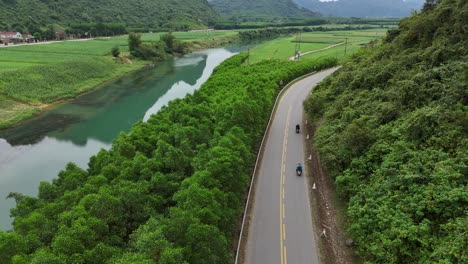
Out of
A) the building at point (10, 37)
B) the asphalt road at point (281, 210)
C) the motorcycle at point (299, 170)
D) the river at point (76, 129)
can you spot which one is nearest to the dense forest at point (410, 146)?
the motorcycle at point (299, 170)

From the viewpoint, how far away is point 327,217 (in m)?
23.7

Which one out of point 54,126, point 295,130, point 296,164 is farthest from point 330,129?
point 54,126

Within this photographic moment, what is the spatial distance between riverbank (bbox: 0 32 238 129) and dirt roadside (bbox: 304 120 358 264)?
4711 cm

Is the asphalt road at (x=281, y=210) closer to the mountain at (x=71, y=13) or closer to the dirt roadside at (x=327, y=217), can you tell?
the dirt roadside at (x=327, y=217)

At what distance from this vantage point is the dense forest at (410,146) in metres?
16.2

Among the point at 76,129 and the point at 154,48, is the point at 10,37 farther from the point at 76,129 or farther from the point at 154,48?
the point at 76,129

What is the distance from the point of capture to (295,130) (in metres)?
39.8

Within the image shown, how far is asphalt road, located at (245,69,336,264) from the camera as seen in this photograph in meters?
20.2

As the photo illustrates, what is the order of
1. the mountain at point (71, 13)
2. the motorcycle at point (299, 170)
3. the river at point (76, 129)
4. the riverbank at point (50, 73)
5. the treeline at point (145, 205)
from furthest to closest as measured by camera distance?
the mountain at point (71, 13) → the riverbank at point (50, 73) → the river at point (76, 129) → the motorcycle at point (299, 170) → the treeline at point (145, 205)

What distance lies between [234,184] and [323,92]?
24047mm

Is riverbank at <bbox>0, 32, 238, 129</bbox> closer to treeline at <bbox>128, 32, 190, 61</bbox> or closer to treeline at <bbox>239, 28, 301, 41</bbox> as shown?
treeline at <bbox>128, 32, 190, 61</bbox>

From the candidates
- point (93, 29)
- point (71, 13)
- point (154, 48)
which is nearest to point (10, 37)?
point (93, 29)

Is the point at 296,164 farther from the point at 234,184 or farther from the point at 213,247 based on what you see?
the point at 213,247

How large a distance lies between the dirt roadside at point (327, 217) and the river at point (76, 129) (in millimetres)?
24848
